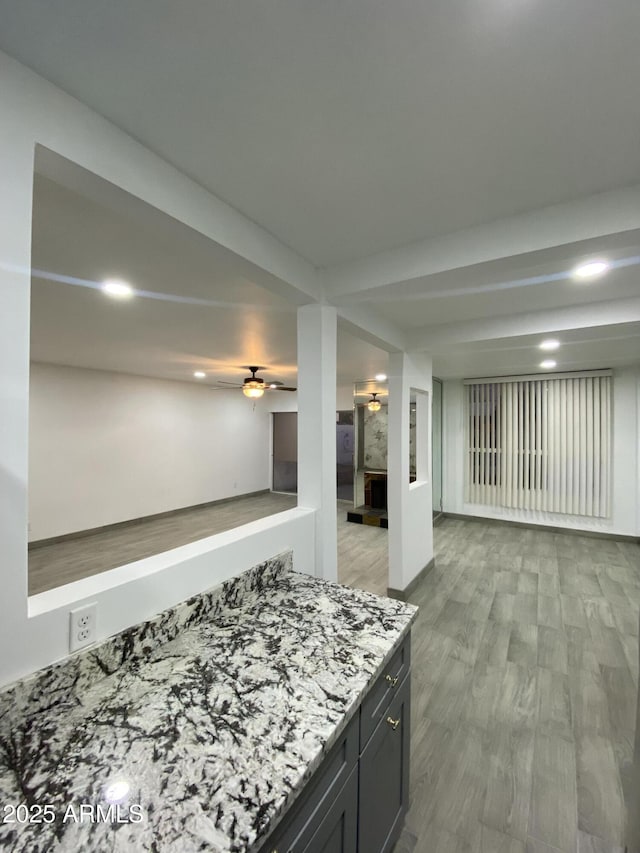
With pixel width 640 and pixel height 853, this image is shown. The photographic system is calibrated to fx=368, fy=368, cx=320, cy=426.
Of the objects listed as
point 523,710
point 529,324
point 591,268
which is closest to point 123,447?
point 529,324

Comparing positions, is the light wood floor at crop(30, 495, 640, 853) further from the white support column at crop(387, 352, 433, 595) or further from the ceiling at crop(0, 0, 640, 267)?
the ceiling at crop(0, 0, 640, 267)

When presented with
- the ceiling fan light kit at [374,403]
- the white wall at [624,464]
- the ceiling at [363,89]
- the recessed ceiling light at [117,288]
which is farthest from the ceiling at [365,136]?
the ceiling fan light kit at [374,403]

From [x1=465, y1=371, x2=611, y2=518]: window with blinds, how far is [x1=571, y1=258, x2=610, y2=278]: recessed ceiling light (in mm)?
3885

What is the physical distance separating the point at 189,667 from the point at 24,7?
165 centimetres

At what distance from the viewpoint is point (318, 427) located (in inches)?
79.2

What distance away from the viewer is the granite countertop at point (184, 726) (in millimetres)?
657

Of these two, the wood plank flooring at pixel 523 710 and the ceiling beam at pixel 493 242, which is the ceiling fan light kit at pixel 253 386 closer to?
the wood plank flooring at pixel 523 710

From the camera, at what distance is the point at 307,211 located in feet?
4.98

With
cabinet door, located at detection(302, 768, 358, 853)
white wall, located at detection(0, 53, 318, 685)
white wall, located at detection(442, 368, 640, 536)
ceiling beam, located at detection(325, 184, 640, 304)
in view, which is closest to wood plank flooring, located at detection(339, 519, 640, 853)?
cabinet door, located at detection(302, 768, 358, 853)

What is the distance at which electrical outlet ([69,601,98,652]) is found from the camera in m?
0.99

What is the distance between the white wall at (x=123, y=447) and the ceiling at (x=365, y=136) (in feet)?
11.5

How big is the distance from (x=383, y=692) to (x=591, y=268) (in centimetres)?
211

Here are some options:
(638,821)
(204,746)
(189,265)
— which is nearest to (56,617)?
(204,746)

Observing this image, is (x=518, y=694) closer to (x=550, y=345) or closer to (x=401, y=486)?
(x=401, y=486)
